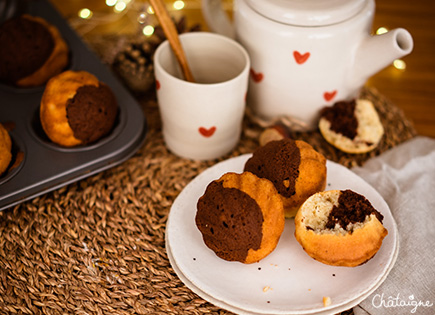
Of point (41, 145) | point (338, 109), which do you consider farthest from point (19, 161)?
point (338, 109)

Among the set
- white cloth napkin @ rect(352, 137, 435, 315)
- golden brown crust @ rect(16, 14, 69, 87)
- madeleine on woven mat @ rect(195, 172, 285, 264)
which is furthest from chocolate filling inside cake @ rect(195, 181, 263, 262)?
golden brown crust @ rect(16, 14, 69, 87)

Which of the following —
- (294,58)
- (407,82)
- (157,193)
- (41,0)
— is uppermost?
(41,0)

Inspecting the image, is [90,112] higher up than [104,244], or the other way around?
[90,112]

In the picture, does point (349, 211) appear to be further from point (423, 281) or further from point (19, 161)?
point (19, 161)

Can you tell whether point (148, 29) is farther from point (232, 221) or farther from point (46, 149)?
point (232, 221)

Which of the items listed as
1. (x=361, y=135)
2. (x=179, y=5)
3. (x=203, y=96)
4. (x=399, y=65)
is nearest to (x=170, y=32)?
(x=203, y=96)

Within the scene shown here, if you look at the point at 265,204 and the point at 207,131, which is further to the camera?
the point at 207,131

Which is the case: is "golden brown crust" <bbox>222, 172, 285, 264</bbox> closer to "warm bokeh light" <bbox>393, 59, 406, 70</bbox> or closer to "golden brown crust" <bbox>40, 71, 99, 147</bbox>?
"golden brown crust" <bbox>40, 71, 99, 147</bbox>
